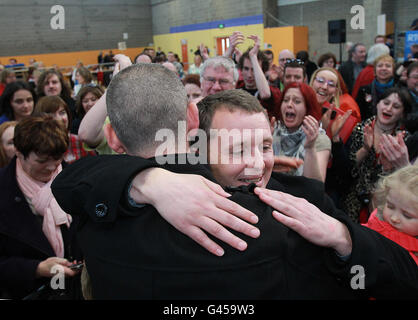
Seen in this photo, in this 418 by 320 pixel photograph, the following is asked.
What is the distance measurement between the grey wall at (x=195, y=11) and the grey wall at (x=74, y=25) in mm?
870

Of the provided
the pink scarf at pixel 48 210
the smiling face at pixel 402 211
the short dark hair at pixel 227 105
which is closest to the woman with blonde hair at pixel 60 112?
Result: the pink scarf at pixel 48 210

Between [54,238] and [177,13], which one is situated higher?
[177,13]

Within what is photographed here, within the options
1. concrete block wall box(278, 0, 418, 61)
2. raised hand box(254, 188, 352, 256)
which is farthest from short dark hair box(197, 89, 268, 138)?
concrete block wall box(278, 0, 418, 61)

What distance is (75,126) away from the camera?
132 inches

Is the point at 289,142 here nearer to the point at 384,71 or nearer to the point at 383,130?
the point at 383,130

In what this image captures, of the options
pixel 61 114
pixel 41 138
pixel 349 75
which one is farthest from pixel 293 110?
pixel 349 75

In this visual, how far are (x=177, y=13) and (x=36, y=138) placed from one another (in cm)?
1804

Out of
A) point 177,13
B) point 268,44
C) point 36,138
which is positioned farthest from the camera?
point 177,13

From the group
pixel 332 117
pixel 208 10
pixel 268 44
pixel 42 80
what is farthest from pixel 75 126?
pixel 208 10

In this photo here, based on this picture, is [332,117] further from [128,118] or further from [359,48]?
[359,48]

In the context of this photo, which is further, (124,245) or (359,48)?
(359,48)

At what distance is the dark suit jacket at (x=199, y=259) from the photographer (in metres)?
0.76

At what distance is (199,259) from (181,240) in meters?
0.06

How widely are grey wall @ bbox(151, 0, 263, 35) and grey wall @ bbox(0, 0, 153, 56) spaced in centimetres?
87
